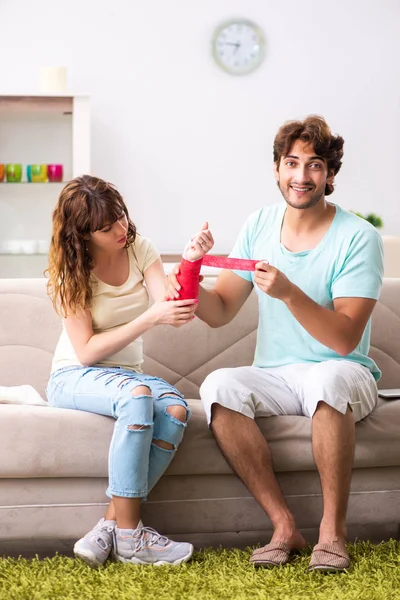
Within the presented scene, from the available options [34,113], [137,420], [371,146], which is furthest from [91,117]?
[137,420]

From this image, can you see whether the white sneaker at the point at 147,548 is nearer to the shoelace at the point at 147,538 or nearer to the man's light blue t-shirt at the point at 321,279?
the shoelace at the point at 147,538

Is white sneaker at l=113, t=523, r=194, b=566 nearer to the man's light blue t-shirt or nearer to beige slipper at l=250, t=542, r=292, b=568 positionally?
beige slipper at l=250, t=542, r=292, b=568

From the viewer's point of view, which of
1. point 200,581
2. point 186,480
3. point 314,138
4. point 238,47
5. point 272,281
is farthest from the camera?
point 238,47

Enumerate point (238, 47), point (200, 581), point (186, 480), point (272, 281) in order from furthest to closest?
point (238, 47) < point (186, 480) < point (272, 281) < point (200, 581)

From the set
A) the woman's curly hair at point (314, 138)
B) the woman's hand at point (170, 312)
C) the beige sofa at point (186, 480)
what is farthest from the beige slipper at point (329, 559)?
the woman's curly hair at point (314, 138)

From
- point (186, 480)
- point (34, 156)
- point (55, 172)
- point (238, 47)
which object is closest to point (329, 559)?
point (186, 480)

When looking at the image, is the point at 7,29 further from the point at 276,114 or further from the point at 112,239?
the point at 112,239

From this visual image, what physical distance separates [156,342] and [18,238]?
2.37 metres

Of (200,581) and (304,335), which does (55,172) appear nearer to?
(304,335)

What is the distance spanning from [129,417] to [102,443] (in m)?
0.13

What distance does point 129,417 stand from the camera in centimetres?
210

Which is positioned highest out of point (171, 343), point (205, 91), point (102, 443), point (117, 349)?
point (205, 91)

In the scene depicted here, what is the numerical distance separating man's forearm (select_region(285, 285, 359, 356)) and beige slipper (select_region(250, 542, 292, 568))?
0.53 metres

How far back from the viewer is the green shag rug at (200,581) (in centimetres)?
191
